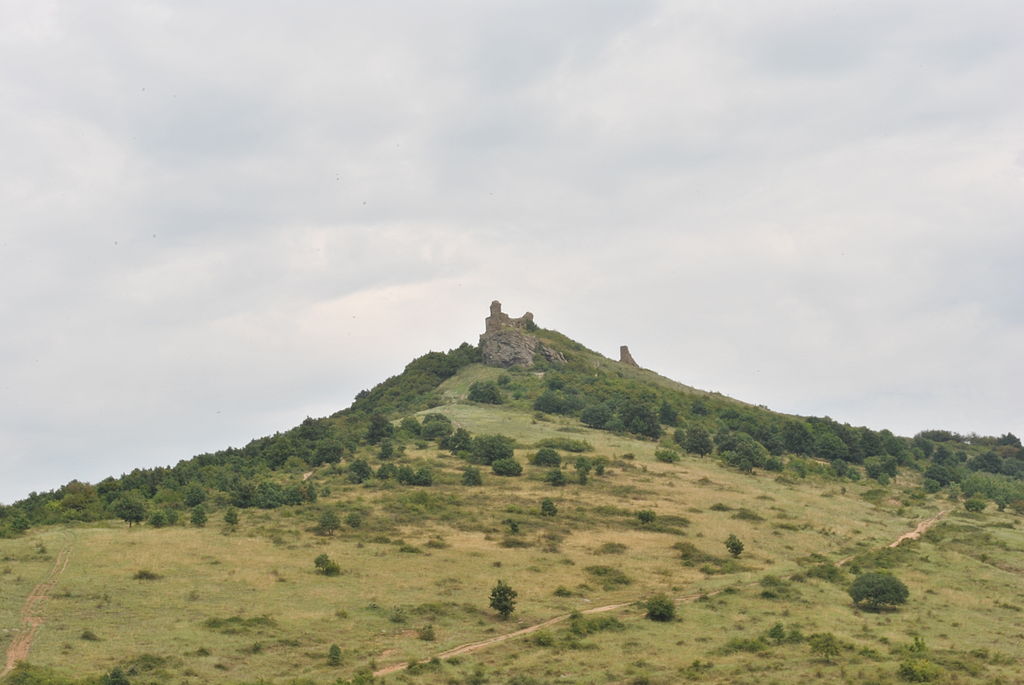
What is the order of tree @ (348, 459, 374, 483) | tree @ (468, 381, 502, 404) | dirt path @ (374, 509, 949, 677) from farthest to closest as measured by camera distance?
tree @ (468, 381, 502, 404)
tree @ (348, 459, 374, 483)
dirt path @ (374, 509, 949, 677)

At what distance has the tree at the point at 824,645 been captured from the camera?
4950 cm

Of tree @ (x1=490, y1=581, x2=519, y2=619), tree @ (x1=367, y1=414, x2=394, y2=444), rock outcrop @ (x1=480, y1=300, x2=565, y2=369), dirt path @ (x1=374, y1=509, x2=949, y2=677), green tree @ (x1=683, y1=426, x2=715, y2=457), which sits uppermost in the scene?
rock outcrop @ (x1=480, y1=300, x2=565, y2=369)

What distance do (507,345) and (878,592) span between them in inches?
4427

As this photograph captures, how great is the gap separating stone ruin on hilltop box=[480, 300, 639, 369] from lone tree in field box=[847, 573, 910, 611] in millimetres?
107296

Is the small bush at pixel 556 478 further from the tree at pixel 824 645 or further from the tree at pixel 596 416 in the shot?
the tree at pixel 824 645

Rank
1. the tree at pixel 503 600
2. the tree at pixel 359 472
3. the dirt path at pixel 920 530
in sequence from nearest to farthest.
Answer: the tree at pixel 503 600 → the dirt path at pixel 920 530 → the tree at pixel 359 472

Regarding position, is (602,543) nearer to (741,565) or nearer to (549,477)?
(741,565)

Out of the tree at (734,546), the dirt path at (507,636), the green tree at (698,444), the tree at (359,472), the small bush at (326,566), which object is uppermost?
the green tree at (698,444)

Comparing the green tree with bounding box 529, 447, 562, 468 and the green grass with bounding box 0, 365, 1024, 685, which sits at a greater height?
the green tree with bounding box 529, 447, 562, 468

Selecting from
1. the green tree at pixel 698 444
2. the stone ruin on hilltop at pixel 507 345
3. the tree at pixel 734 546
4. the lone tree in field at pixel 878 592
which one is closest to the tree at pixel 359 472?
the tree at pixel 734 546

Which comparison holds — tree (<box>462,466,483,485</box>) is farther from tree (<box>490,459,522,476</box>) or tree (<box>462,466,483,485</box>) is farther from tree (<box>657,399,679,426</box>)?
tree (<box>657,399,679,426</box>)

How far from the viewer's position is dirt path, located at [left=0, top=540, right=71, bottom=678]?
46.6 m

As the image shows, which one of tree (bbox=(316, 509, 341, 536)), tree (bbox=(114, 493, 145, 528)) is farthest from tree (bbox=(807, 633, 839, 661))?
tree (bbox=(114, 493, 145, 528))

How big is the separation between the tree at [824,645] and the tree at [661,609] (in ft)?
30.1
